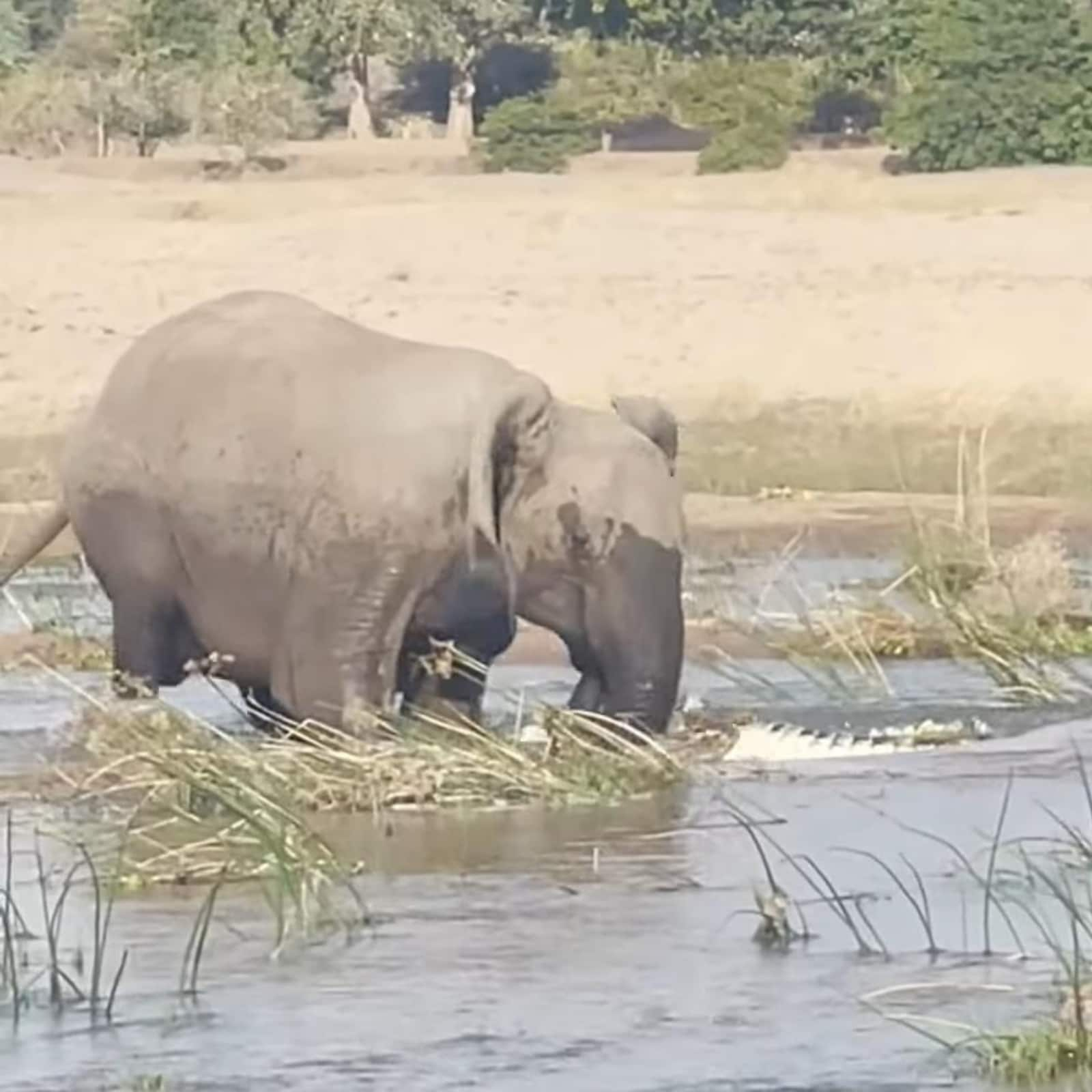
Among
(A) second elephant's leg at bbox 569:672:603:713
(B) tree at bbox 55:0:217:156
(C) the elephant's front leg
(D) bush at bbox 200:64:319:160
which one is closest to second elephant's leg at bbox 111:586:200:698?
(C) the elephant's front leg

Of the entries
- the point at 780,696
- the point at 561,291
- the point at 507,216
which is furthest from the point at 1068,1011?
the point at 507,216

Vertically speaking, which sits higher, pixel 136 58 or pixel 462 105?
pixel 136 58

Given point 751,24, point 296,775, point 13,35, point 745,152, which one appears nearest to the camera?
point 296,775

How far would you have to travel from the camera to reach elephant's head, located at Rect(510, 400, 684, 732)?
11961 mm

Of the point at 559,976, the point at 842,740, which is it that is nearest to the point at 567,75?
the point at 842,740

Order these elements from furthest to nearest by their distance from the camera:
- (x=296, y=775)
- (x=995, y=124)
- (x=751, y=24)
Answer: (x=751, y=24)
(x=995, y=124)
(x=296, y=775)

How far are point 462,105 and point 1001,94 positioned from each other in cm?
1319

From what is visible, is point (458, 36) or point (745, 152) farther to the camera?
point (458, 36)

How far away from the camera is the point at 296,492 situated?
12.0m

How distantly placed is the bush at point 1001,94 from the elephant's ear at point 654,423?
87.9 ft

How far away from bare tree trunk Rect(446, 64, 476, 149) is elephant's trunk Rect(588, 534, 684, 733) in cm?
3945

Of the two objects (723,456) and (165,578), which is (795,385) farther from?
(165,578)

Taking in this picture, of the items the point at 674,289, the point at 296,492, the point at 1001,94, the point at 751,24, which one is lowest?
the point at 751,24

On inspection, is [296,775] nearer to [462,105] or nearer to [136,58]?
[136,58]
